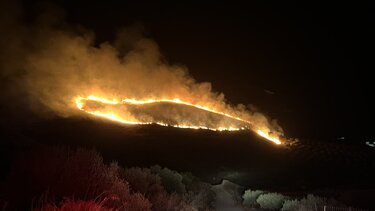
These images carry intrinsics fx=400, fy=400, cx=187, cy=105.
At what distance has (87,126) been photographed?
47.4ft

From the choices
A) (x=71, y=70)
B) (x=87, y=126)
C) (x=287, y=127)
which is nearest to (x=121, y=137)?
(x=87, y=126)

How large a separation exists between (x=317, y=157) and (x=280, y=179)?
2.26m

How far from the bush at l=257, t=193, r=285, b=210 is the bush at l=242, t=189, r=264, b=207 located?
27.3 inches

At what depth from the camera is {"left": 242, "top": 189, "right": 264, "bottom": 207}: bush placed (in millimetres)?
16769

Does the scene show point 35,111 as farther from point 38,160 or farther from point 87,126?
point 38,160

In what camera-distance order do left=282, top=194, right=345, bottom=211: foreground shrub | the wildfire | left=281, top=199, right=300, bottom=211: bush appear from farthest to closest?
the wildfire, left=281, top=199, right=300, bottom=211: bush, left=282, top=194, right=345, bottom=211: foreground shrub

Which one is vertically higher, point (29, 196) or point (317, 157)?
point (317, 157)

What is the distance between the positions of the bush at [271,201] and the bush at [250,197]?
27.3 inches

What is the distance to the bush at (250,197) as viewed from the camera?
16769mm

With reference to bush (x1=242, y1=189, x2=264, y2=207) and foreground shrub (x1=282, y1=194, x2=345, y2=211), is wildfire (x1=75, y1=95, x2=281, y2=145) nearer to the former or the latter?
bush (x1=242, y1=189, x2=264, y2=207)

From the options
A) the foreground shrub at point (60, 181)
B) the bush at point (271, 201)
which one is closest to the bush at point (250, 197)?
the bush at point (271, 201)

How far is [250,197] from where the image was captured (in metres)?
17.2

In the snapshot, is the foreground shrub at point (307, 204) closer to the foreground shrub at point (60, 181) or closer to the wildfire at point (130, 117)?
the wildfire at point (130, 117)

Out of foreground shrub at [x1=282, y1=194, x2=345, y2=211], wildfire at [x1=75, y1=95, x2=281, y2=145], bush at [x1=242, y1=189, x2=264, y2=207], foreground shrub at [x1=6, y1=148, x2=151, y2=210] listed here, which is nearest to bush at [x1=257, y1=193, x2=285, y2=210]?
foreground shrub at [x1=282, y1=194, x2=345, y2=211]
